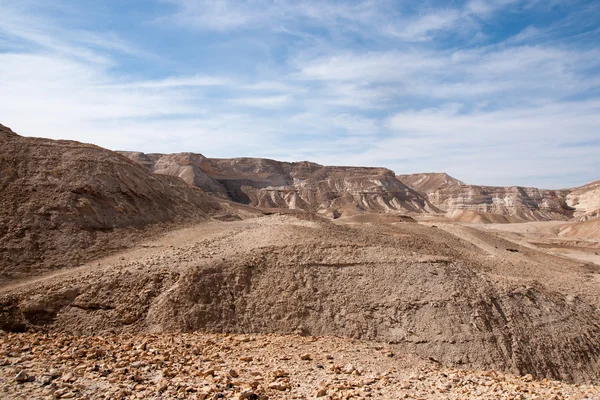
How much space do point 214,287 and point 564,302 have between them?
9.87 meters

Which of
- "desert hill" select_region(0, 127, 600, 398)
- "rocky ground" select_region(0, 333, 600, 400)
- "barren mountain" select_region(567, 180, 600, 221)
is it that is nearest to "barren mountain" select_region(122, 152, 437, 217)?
"barren mountain" select_region(567, 180, 600, 221)

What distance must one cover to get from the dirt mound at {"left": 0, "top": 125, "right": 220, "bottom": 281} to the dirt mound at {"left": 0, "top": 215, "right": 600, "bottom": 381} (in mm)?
1738

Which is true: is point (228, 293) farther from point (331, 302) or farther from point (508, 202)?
point (508, 202)

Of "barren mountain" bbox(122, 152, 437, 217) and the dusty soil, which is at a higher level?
"barren mountain" bbox(122, 152, 437, 217)

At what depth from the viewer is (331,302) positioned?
11.4 metres

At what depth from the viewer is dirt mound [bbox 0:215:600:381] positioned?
10453 mm

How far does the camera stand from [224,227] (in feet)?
58.0

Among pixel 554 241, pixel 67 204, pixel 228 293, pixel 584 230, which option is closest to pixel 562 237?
pixel 554 241

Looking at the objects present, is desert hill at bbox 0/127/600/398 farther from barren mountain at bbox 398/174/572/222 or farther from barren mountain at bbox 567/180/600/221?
barren mountain at bbox 567/180/600/221

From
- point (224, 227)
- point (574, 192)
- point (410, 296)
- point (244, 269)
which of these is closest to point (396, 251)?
point (410, 296)

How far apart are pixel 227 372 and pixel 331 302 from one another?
4351 millimetres

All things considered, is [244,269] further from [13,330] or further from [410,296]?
[13,330]

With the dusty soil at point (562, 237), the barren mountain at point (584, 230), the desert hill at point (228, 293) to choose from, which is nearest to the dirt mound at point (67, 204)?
the desert hill at point (228, 293)

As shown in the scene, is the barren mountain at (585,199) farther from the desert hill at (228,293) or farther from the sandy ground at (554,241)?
the desert hill at (228,293)
